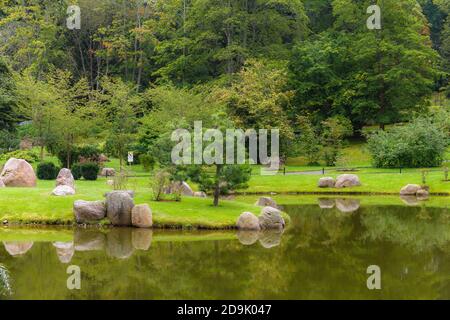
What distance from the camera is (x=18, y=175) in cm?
3100

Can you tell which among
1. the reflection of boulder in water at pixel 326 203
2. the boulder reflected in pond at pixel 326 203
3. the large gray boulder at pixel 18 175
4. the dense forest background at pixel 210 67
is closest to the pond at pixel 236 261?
the reflection of boulder in water at pixel 326 203

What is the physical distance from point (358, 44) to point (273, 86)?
1138 centimetres

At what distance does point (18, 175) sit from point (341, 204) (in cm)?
1612

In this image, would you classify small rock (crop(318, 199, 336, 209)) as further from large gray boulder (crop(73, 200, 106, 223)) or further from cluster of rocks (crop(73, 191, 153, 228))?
large gray boulder (crop(73, 200, 106, 223))

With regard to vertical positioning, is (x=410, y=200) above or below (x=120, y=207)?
below

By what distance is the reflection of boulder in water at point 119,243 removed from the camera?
65.7 ft

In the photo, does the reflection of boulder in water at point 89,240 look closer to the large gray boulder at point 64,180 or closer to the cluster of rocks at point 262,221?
the cluster of rocks at point 262,221

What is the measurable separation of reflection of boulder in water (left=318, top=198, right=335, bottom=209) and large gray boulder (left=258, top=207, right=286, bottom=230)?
772 centimetres

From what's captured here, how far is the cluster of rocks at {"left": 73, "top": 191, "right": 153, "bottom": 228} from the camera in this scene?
2492 centimetres

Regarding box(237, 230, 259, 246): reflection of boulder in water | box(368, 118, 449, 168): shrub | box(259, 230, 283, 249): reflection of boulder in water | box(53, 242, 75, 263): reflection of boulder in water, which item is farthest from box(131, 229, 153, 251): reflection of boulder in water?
box(368, 118, 449, 168): shrub

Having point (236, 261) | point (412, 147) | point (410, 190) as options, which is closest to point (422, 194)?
point (410, 190)

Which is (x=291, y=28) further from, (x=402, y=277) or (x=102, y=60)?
(x=402, y=277)

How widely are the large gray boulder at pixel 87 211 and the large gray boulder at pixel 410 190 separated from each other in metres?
19.4

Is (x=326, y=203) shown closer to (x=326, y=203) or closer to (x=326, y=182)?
(x=326, y=203)
